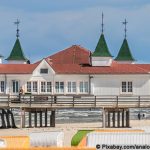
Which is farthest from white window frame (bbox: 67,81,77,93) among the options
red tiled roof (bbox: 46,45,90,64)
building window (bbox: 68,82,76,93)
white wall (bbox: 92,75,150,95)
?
red tiled roof (bbox: 46,45,90,64)

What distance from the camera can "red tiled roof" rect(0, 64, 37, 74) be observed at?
65.2m

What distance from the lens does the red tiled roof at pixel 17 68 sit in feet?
214

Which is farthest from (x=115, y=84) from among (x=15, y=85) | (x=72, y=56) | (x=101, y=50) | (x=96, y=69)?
(x=15, y=85)

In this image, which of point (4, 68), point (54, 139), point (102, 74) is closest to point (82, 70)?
point (102, 74)

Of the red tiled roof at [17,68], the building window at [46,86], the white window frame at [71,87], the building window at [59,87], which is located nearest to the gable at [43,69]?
the red tiled roof at [17,68]

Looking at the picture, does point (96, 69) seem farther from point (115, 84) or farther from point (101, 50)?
point (101, 50)

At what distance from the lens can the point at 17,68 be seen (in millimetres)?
66062

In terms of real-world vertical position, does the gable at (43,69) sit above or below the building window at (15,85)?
above

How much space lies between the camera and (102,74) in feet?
215

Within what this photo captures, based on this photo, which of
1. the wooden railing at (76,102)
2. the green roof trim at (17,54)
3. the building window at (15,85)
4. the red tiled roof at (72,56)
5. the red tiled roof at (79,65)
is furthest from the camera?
the green roof trim at (17,54)

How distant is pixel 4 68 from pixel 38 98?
41.4 feet

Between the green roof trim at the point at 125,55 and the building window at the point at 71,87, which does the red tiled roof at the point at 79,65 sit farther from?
the green roof trim at the point at 125,55

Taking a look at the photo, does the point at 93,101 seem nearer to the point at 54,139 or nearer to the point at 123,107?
the point at 123,107

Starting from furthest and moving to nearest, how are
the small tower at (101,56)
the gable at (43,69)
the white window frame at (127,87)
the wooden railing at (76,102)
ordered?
the small tower at (101,56) < the gable at (43,69) < the white window frame at (127,87) < the wooden railing at (76,102)
